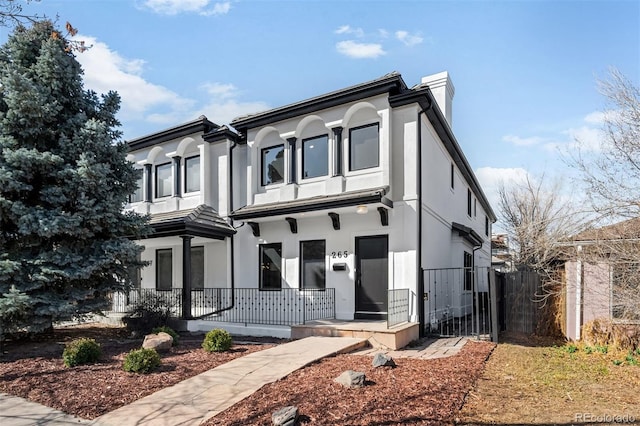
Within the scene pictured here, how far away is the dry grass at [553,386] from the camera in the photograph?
4.82 metres

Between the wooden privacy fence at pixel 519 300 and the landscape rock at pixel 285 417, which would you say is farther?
the wooden privacy fence at pixel 519 300

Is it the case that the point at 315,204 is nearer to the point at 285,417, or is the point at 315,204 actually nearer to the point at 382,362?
the point at 382,362

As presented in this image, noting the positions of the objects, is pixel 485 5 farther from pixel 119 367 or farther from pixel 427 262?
pixel 119 367

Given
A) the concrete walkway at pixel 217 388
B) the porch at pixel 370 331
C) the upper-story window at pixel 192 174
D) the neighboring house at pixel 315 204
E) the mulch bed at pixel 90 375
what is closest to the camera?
the concrete walkway at pixel 217 388

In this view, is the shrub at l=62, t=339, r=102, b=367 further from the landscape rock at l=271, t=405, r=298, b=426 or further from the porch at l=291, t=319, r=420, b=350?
the landscape rock at l=271, t=405, r=298, b=426

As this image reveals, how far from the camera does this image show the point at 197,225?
39.0ft

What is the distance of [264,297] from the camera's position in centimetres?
1266

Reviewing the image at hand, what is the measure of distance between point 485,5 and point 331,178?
538cm

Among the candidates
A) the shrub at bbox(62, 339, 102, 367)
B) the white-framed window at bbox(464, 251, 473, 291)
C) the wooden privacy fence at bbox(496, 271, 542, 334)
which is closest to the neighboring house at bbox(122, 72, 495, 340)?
the white-framed window at bbox(464, 251, 473, 291)

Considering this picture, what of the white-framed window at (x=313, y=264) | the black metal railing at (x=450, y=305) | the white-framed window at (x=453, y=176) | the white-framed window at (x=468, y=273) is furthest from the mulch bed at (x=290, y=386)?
the white-framed window at (x=468, y=273)

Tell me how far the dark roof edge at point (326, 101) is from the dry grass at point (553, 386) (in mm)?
6613

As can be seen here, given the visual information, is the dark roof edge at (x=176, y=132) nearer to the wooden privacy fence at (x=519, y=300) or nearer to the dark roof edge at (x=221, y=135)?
the dark roof edge at (x=221, y=135)

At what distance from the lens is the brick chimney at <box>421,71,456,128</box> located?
14578 millimetres

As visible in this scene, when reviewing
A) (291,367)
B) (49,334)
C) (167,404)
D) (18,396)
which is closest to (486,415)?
(291,367)
